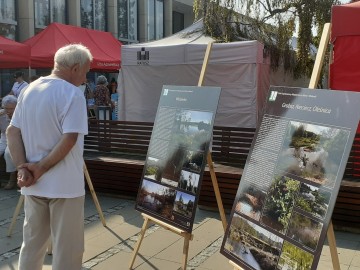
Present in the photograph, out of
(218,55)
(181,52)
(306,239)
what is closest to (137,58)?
(181,52)

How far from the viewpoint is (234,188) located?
581 cm

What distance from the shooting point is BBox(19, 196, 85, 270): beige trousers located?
3.09 m

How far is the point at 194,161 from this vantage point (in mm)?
3775

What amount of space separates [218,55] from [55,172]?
6484 millimetres

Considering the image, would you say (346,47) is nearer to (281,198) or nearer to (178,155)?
(178,155)

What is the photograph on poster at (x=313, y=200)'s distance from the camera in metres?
2.59

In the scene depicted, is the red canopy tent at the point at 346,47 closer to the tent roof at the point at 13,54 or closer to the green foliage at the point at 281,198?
the green foliage at the point at 281,198

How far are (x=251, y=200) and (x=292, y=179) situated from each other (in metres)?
0.37

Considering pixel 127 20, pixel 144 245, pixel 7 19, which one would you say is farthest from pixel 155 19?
pixel 144 245

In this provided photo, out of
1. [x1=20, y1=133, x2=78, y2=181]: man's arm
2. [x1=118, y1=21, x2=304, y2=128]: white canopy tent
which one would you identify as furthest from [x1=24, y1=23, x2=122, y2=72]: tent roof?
[x1=20, y1=133, x2=78, y2=181]: man's arm

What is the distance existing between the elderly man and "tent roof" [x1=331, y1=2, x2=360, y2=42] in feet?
12.8

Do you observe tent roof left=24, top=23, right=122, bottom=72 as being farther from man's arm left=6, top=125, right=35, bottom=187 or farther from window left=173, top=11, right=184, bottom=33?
window left=173, top=11, right=184, bottom=33

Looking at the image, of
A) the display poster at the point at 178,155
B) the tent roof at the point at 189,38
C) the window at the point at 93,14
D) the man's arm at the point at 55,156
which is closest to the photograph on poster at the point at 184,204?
the display poster at the point at 178,155

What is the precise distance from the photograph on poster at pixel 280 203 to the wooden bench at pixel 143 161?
2497 mm
